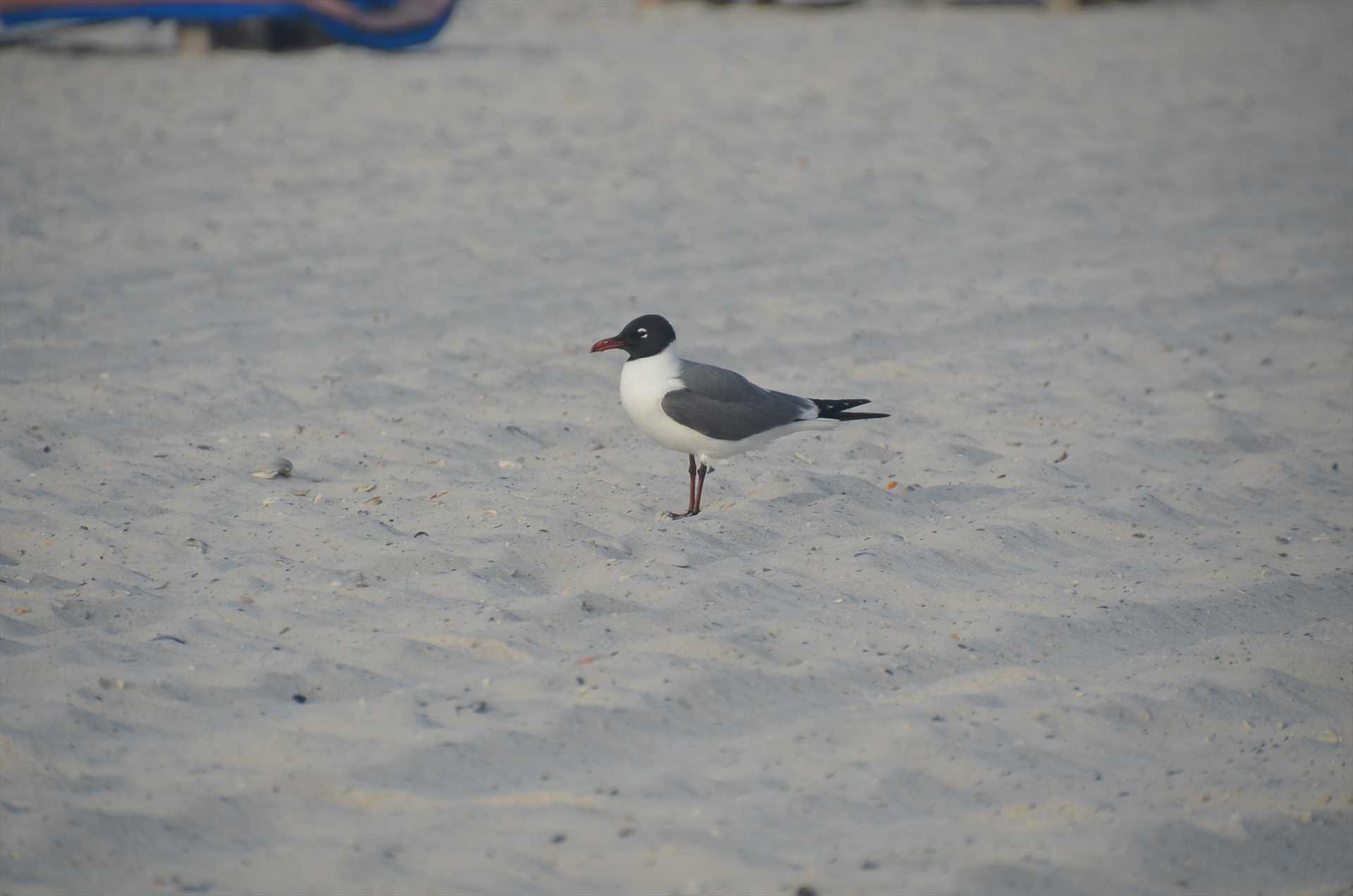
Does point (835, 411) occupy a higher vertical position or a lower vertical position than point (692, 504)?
higher

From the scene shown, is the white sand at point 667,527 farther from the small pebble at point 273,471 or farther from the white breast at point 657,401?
the white breast at point 657,401

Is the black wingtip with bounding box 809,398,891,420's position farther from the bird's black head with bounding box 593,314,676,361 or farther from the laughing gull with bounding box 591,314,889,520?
the bird's black head with bounding box 593,314,676,361

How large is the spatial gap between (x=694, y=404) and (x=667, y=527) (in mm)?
379

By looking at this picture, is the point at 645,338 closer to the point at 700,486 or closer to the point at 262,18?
the point at 700,486

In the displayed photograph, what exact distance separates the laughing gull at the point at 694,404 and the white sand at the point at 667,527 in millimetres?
226

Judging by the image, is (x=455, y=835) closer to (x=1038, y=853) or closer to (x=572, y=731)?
(x=572, y=731)

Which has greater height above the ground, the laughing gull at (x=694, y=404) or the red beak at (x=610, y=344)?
the red beak at (x=610, y=344)

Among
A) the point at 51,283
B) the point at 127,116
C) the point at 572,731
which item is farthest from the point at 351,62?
the point at 572,731

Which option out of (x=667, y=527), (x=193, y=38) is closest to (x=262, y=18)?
(x=193, y=38)

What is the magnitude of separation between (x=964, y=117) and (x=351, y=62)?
646 cm

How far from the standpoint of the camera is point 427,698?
3080 millimetres

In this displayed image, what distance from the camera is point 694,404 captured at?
4.20 meters

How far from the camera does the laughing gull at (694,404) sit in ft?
13.9

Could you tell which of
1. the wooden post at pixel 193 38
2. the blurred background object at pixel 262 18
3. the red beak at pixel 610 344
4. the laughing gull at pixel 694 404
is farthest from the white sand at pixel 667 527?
the wooden post at pixel 193 38
